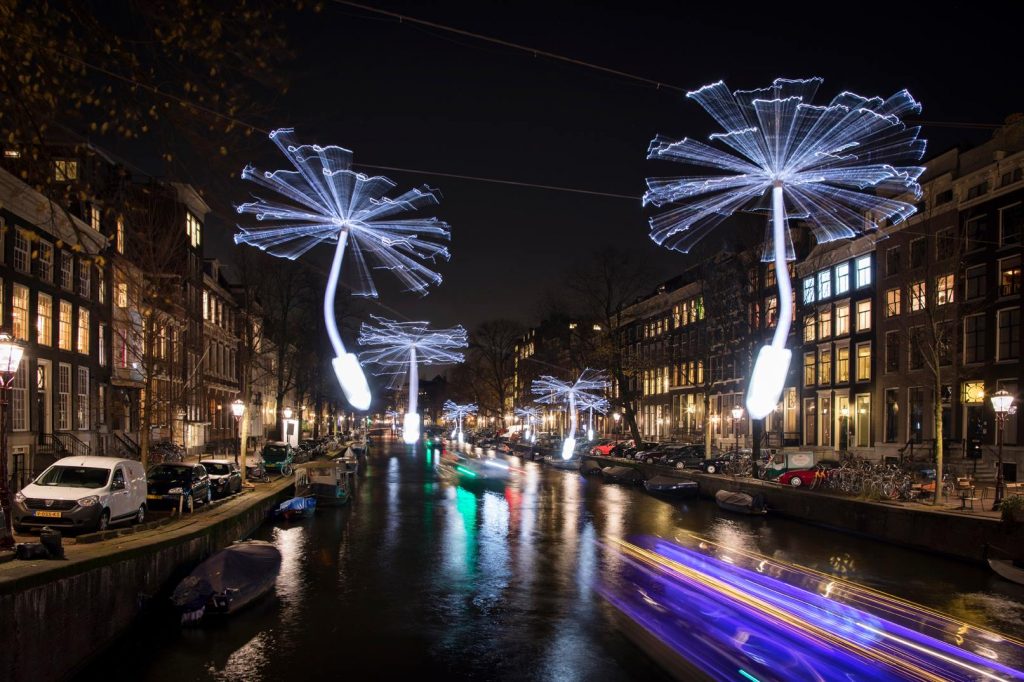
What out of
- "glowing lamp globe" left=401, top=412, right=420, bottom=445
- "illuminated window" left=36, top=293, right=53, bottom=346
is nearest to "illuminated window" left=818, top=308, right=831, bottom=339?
"glowing lamp globe" left=401, top=412, right=420, bottom=445

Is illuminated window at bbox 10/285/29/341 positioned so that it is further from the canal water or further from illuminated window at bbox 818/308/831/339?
illuminated window at bbox 818/308/831/339

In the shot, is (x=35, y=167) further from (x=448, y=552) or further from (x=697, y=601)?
(x=448, y=552)

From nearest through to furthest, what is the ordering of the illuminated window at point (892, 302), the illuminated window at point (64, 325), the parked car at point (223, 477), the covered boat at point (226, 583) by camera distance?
1. the covered boat at point (226, 583)
2. the parked car at point (223, 477)
3. the illuminated window at point (64, 325)
4. the illuminated window at point (892, 302)

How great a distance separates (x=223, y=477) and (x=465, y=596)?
16755 millimetres

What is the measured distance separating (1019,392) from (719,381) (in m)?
37.0

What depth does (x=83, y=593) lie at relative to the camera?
1473 centimetres


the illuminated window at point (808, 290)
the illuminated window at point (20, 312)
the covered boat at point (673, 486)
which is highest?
the illuminated window at point (808, 290)

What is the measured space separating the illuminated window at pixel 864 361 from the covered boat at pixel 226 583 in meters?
44.6

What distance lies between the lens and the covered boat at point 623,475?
53.9 m

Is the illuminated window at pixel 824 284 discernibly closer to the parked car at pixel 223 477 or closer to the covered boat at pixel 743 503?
the covered boat at pixel 743 503

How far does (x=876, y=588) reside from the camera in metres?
21.5

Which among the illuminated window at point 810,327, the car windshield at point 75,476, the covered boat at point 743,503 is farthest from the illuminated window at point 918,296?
the car windshield at point 75,476

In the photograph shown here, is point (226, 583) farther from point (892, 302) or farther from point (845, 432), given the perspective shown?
point (845, 432)

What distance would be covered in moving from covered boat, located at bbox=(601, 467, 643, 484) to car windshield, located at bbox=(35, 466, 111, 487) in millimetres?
36561
